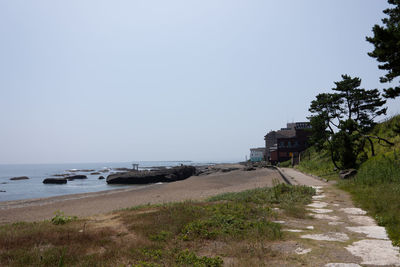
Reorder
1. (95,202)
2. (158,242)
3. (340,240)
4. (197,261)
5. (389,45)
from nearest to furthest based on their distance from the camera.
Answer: (197,261), (340,240), (158,242), (389,45), (95,202)

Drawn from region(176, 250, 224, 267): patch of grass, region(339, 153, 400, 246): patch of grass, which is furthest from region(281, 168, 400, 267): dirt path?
region(176, 250, 224, 267): patch of grass

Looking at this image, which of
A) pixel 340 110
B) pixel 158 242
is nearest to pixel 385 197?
pixel 158 242

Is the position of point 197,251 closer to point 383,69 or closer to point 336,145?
point 383,69

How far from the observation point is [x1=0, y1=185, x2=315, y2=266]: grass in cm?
460

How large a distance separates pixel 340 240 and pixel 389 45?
12.7 metres

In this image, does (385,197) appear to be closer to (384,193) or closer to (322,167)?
(384,193)

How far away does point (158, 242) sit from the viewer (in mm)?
5652

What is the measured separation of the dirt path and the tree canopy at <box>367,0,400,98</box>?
981cm

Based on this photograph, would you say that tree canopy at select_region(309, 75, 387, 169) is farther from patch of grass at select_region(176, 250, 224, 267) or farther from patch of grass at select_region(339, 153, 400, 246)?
patch of grass at select_region(176, 250, 224, 267)

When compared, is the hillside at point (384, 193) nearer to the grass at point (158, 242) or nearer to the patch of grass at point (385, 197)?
the patch of grass at point (385, 197)

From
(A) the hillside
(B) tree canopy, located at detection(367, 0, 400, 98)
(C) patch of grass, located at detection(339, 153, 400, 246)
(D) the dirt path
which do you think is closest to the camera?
(D) the dirt path

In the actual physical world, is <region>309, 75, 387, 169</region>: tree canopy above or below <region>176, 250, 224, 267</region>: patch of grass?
above

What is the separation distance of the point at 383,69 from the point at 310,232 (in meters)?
15.0

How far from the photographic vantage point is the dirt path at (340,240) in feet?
14.1
